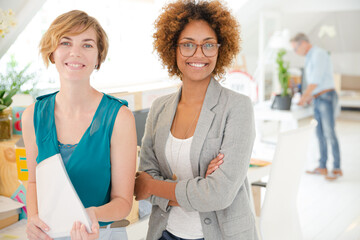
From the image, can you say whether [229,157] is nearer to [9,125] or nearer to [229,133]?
[229,133]

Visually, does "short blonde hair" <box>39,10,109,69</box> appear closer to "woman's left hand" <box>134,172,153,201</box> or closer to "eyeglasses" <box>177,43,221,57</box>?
"eyeglasses" <box>177,43,221,57</box>

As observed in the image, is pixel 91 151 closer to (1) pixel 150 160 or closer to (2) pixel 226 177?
(1) pixel 150 160

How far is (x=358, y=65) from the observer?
900 centimetres

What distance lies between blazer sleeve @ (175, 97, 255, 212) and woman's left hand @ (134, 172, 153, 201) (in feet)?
0.42

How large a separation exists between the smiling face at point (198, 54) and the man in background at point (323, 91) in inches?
143

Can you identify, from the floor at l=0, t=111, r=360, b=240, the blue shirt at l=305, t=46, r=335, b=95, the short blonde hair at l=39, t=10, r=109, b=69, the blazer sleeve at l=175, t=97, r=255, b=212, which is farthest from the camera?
the blue shirt at l=305, t=46, r=335, b=95

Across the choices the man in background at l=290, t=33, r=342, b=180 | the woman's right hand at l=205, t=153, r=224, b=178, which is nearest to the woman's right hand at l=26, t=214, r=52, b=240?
the woman's right hand at l=205, t=153, r=224, b=178

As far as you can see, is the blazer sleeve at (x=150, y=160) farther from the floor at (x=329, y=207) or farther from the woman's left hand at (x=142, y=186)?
the floor at (x=329, y=207)

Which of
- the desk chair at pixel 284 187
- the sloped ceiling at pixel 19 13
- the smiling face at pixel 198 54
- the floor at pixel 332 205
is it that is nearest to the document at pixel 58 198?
the smiling face at pixel 198 54

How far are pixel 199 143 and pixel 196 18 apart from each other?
1.46ft

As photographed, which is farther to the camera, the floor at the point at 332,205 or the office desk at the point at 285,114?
the office desk at the point at 285,114

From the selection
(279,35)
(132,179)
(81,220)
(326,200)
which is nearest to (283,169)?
(132,179)

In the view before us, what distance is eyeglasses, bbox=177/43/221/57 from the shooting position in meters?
1.46

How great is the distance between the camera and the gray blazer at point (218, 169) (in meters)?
1.39
